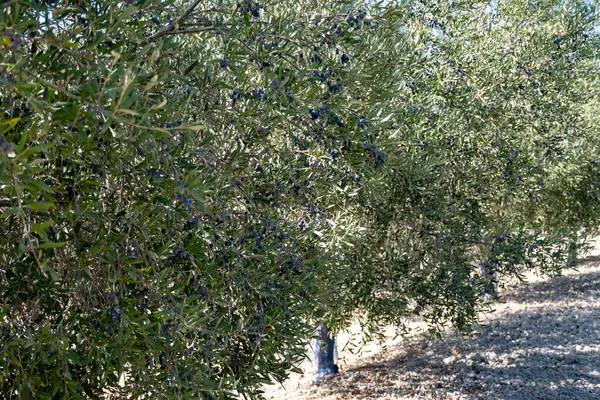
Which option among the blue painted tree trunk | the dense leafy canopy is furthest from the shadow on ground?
the dense leafy canopy

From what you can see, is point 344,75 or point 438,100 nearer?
point 344,75

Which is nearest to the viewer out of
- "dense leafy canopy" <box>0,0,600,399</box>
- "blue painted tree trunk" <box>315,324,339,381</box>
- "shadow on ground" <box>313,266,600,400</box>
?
"dense leafy canopy" <box>0,0,600,399</box>

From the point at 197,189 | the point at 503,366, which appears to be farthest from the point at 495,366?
the point at 197,189

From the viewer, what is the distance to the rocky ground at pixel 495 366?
10898 mm

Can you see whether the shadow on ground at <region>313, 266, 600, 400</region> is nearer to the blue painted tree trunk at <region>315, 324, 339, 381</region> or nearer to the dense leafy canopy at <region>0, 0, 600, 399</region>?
the blue painted tree trunk at <region>315, 324, 339, 381</region>

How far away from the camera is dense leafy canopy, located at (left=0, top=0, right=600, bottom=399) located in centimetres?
286

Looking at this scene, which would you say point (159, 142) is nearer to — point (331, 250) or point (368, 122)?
point (368, 122)

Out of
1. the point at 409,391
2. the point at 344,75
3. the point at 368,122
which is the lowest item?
the point at 409,391

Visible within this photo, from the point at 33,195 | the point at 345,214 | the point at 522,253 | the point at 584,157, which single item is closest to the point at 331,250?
the point at 345,214

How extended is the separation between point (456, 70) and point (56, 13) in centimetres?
721

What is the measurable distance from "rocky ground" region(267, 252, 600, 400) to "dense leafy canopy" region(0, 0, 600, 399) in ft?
9.81

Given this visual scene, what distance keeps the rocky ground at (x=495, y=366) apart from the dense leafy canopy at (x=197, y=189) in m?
2.99

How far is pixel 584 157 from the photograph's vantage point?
13922 mm

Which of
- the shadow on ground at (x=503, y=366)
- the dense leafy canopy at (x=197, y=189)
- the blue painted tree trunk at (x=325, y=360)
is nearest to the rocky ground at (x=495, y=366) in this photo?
the shadow on ground at (x=503, y=366)
